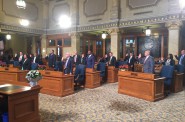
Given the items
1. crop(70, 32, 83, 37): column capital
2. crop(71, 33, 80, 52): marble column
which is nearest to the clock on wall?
crop(70, 32, 83, 37): column capital

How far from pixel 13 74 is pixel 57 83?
8.51 feet

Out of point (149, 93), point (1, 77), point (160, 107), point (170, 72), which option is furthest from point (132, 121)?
point (1, 77)

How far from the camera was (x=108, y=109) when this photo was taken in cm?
464

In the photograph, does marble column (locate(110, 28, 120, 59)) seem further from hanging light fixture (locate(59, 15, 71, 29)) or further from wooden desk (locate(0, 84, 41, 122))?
wooden desk (locate(0, 84, 41, 122))

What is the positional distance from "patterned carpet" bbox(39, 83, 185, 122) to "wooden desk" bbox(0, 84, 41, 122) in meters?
0.61

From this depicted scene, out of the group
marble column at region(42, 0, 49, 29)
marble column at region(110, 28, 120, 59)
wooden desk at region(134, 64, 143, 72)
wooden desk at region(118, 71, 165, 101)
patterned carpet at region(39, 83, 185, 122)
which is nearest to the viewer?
patterned carpet at region(39, 83, 185, 122)

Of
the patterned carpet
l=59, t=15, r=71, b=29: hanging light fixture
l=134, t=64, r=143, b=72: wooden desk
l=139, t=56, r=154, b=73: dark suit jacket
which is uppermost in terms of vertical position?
l=59, t=15, r=71, b=29: hanging light fixture

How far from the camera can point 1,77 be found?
7.77m

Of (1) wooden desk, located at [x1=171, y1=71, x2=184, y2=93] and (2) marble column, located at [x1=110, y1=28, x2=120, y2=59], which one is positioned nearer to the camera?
(1) wooden desk, located at [x1=171, y1=71, x2=184, y2=93]

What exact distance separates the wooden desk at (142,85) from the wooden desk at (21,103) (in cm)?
341

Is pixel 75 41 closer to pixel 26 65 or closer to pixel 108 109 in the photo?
pixel 26 65

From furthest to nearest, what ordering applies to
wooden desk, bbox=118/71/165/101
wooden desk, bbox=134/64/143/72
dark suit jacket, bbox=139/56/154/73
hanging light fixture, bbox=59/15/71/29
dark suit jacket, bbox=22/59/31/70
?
hanging light fixture, bbox=59/15/71/29
wooden desk, bbox=134/64/143/72
dark suit jacket, bbox=22/59/31/70
dark suit jacket, bbox=139/56/154/73
wooden desk, bbox=118/71/165/101

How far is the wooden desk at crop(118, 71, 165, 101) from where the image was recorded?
17.7 feet

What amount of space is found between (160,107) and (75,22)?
30.1ft
